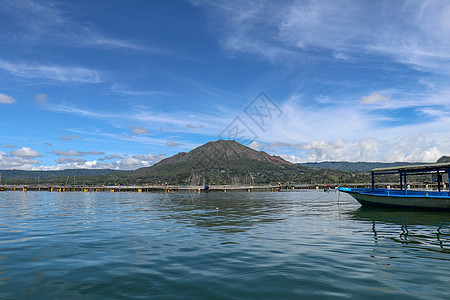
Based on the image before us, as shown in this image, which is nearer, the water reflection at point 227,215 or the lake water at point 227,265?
the lake water at point 227,265

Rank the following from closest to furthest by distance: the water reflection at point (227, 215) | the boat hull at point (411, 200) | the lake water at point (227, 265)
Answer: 1. the lake water at point (227, 265)
2. the water reflection at point (227, 215)
3. the boat hull at point (411, 200)

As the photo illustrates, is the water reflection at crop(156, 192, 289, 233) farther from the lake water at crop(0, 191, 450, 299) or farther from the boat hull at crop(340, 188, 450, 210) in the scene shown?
the boat hull at crop(340, 188, 450, 210)

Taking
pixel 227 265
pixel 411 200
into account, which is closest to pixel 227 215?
pixel 227 265

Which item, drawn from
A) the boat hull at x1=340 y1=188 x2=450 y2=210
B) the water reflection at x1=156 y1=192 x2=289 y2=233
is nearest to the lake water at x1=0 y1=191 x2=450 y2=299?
the water reflection at x1=156 y1=192 x2=289 y2=233

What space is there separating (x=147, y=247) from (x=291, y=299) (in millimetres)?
9713

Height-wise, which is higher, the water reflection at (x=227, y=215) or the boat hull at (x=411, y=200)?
the boat hull at (x=411, y=200)

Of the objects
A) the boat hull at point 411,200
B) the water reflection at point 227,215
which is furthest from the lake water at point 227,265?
the boat hull at point 411,200

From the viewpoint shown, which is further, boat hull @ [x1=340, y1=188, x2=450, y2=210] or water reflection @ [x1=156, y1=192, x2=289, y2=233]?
boat hull @ [x1=340, y1=188, x2=450, y2=210]

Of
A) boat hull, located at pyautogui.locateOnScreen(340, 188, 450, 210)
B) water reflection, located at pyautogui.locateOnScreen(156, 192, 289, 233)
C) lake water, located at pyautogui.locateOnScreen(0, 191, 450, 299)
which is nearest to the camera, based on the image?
lake water, located at pyautogui.locateOnScreen(0, 191, 450, 299)

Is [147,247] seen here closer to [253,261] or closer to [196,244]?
[196,244]

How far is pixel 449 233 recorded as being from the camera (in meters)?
19.7

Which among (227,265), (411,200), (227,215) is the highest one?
(411,200)

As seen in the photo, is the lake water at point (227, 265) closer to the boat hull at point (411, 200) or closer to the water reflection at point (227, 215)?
the water reflection at point (227, 215)

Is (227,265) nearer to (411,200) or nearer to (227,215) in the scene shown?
(227,215)
